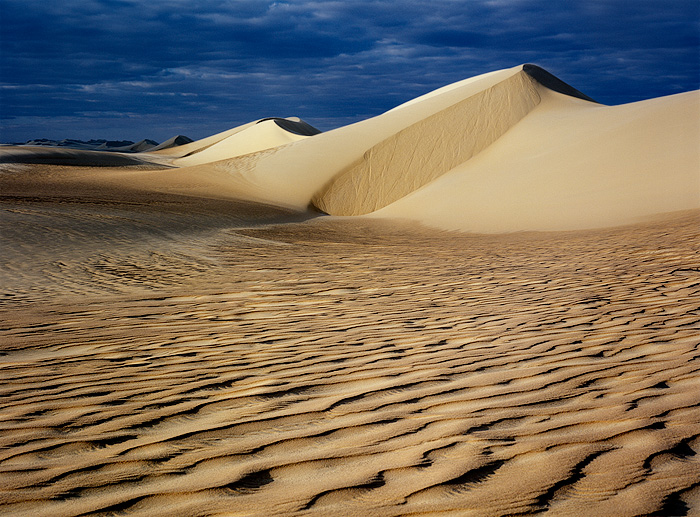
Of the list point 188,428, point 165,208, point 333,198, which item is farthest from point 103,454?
point 333,198

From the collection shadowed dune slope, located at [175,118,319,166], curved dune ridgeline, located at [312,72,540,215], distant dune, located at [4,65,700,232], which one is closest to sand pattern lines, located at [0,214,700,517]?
distant dune, located at [4,65,700,232]

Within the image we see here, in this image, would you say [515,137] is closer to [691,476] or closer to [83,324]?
[83,324]

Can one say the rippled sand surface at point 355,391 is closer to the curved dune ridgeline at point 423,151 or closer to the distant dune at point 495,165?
the distant dune at point 495,165

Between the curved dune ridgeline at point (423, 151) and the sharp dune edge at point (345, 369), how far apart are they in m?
11.4

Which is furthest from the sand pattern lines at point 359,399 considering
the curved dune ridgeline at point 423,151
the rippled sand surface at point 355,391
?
the curved dune ridgeline at point 423,151

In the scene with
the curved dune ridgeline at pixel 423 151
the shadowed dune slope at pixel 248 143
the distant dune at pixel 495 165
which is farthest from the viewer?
the shadowed dune slope at pixel 248 143

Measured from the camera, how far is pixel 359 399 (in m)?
3.28

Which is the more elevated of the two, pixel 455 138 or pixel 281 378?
pixel 455 138

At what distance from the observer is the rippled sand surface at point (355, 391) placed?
Answer: 226cm

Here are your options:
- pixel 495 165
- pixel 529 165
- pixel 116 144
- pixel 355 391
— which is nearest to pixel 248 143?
pixel 495 165

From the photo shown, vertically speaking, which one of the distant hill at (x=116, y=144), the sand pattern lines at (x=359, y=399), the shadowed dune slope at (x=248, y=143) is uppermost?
the distant hill at (x=116, y=144)

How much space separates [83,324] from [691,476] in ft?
16.2

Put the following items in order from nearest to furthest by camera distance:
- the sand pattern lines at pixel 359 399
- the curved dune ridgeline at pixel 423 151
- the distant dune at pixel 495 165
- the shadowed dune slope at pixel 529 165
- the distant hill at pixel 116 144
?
the sand pattern lines at pixel 359 399 < the shadowed dune slope at pixel 529 165 < the distant dune at pixel 495 165 < the curved dune ridgeline at pixel 423 151 < the distant hill at pixel 116 144

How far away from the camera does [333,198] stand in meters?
25.0
